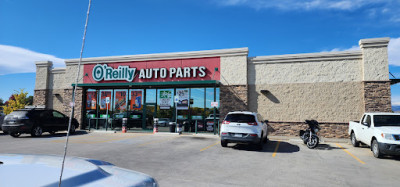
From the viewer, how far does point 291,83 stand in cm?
1702

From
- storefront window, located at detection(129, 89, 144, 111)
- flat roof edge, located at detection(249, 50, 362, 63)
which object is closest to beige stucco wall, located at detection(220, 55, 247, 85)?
flat roof edge, located at detection(249, 50, 362, 63)

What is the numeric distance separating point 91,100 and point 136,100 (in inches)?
167

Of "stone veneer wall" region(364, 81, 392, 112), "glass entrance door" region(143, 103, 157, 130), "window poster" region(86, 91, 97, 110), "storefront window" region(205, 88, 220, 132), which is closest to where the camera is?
"stone veneer wall" region(364, 81, 392, 112)

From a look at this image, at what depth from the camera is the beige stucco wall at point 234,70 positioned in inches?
697

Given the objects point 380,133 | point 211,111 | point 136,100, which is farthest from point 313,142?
point 136,100

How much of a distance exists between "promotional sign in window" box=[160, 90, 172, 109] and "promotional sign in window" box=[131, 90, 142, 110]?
187 centimetres

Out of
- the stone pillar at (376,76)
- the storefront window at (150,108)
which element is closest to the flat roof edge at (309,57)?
the stone pillar at (376,76)

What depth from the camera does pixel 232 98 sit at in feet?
58.1

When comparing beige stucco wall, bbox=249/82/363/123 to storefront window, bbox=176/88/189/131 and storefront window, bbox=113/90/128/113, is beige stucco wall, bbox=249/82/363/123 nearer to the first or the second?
storefront window, bbox=176/88/189/131

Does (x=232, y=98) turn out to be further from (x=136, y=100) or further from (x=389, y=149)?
(x=389, y=149)

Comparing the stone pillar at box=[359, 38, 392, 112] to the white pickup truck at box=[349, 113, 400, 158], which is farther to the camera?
the stone pillar at box=[359, 38, 392, 112]

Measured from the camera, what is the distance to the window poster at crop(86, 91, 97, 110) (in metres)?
20.8

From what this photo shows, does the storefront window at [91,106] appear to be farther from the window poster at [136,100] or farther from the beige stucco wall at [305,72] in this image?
the beige stucco wall at [305,72]

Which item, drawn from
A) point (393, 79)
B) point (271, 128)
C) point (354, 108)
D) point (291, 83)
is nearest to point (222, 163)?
point (271, 128)
